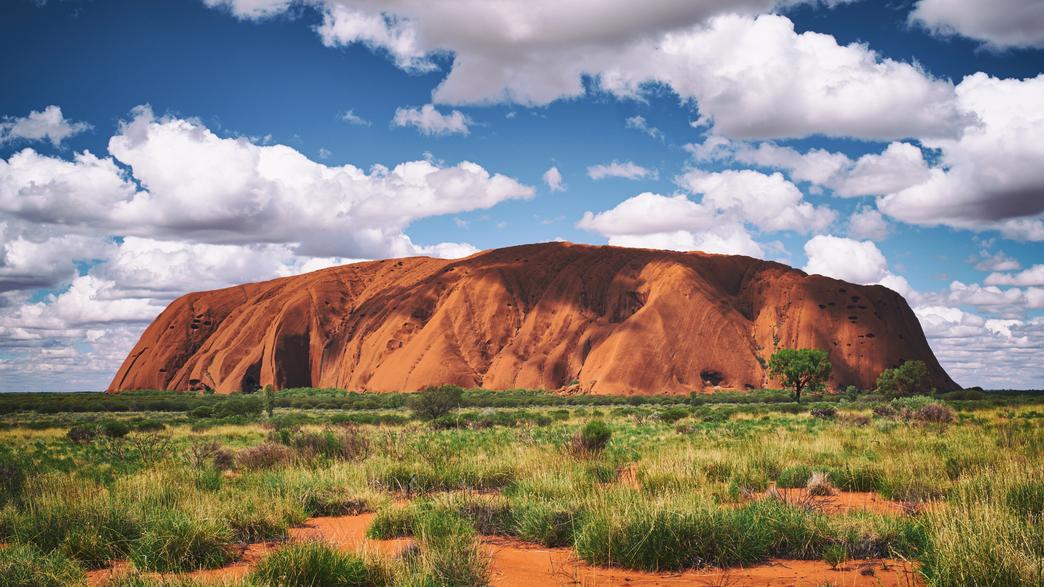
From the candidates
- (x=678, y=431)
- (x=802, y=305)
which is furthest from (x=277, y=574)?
(x=802, y=305)

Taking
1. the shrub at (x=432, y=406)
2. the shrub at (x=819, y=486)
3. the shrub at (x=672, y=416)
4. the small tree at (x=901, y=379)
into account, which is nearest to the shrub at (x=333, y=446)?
the shrub at (x=819, y=486)

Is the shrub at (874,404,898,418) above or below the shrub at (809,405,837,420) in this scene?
above

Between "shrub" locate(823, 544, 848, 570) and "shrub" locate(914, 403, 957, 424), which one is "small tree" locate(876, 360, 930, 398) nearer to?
"shrub" locate(914, 403, 957, 424)

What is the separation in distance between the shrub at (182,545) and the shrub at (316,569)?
133cm

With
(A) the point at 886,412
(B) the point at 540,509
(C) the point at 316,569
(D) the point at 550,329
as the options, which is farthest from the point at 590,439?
(D) the point at 550,329

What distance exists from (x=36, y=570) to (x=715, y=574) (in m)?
6.53

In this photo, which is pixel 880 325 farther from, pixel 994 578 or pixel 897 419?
pixel 994 578

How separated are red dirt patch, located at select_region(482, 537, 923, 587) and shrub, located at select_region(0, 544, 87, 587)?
157 inches

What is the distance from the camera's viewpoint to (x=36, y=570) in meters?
6.14

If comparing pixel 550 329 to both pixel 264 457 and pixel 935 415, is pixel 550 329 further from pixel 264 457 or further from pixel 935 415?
pixel 264 457

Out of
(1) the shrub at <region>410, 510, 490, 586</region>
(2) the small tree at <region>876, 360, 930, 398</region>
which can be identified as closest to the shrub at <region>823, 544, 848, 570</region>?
(1) the shrub at <region>410, 510, 490, 586</region>

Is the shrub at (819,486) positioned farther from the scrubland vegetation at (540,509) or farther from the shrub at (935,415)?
the shrub at (935,415)

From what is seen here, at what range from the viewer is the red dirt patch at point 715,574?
6.13 m

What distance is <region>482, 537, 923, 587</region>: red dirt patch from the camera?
6.13 meters
